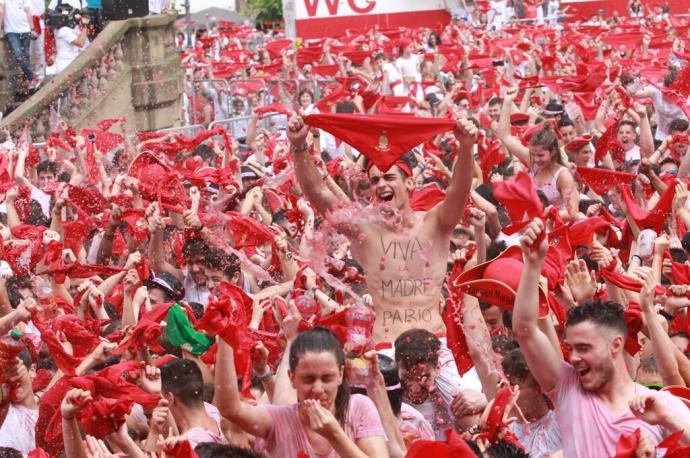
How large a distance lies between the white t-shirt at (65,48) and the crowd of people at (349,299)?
6635 millimetres

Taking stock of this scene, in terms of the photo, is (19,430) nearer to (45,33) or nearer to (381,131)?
(381,131)

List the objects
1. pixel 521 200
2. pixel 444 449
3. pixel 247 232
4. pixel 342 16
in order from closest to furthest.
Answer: pixel 444 449, pixel 521 200, pixel 247 232, pixel 342 16

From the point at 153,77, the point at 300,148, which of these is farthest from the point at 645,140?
the point at 153,77

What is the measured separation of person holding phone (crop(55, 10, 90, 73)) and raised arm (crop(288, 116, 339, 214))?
1270 cm

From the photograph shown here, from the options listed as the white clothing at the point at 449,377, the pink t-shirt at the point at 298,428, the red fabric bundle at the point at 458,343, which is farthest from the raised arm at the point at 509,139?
the pink t-shirt at the point at 298,428

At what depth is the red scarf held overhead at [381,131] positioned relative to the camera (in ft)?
23.0

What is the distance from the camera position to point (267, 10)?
44.0m

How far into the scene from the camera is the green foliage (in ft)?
143

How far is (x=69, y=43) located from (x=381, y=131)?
42.4ft

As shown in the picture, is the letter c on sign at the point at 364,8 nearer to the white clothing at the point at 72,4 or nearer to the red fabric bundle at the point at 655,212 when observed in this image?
the white clothing at the point at 72,4

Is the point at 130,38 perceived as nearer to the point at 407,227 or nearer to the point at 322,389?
the point at 407,227

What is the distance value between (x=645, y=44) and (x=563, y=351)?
14.1 metres

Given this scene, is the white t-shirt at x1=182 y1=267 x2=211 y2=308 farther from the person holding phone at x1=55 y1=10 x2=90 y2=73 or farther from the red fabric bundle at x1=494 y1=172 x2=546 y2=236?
the person holding phone at x1=55 y1=10 x2=90 y2=73

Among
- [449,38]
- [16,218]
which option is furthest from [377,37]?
[16,218]
